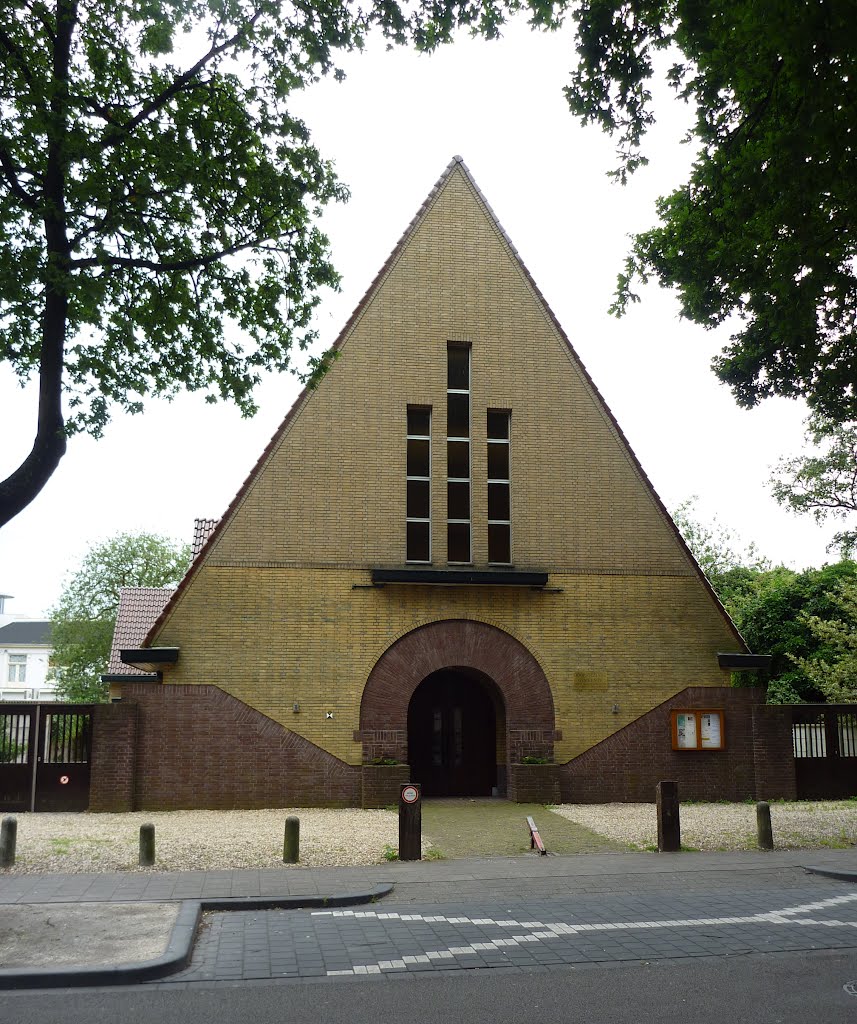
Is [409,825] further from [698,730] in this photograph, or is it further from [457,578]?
[698,730]

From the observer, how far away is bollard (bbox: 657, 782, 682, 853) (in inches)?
531

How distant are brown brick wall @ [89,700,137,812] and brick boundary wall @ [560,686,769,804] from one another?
822cm

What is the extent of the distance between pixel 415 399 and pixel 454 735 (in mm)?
7173

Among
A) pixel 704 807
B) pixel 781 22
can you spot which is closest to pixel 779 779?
pixel 704 807

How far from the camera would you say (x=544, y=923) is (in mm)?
9391

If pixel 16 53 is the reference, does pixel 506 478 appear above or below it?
below

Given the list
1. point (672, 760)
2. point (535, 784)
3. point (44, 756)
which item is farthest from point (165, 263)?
point (672, 760)

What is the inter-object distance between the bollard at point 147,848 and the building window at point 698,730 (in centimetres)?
1095

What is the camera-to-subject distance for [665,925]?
365 inches

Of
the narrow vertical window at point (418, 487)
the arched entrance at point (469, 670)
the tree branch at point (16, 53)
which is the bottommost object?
the arched entrance at point (469, 670)

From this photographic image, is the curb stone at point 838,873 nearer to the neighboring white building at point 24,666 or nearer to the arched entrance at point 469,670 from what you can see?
the arched entrance at point 469,670

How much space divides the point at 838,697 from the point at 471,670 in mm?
11255

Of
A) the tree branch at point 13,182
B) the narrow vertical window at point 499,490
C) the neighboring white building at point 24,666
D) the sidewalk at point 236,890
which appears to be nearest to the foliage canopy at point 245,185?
the tree branch at point 13,182

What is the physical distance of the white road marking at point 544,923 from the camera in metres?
8.40
